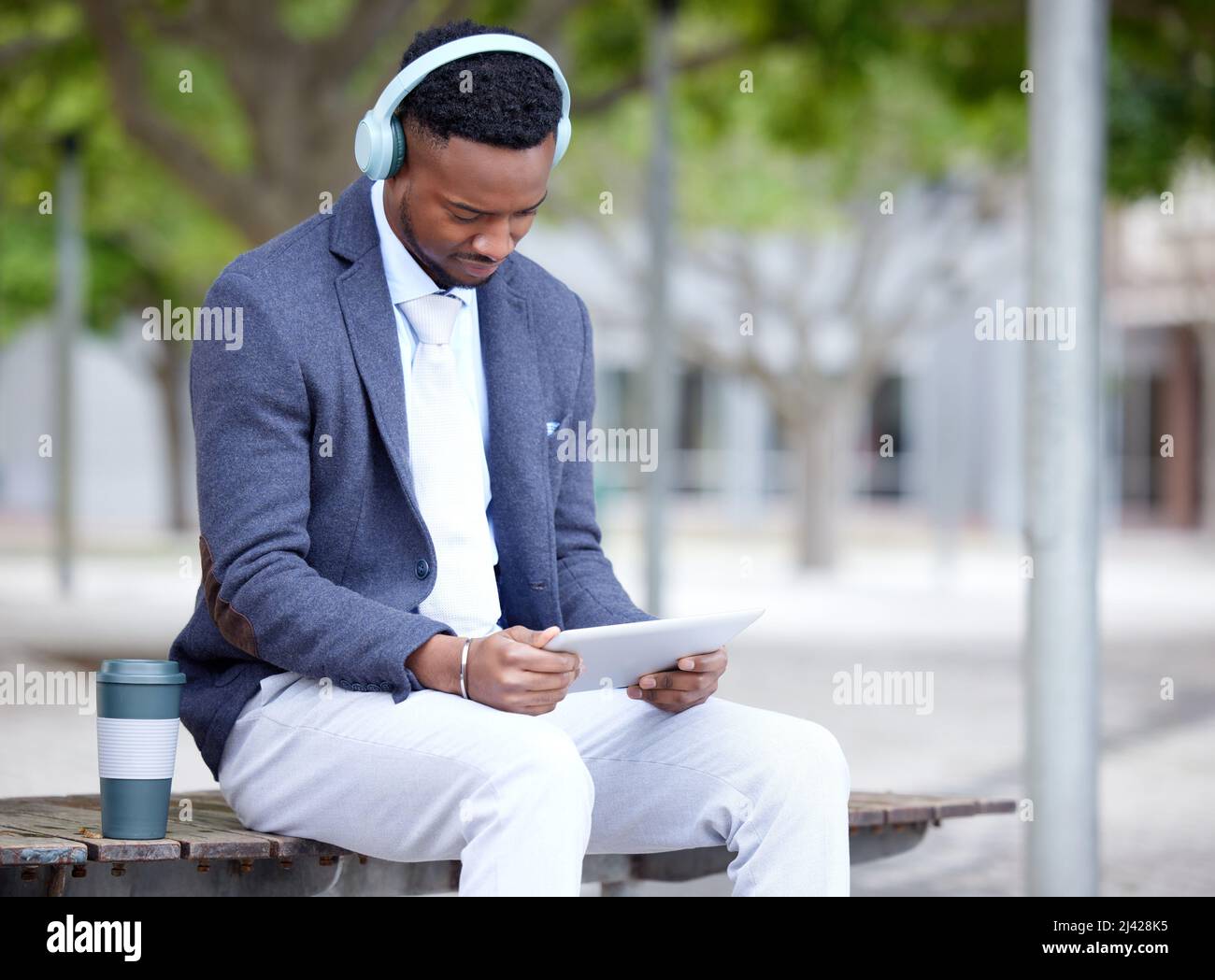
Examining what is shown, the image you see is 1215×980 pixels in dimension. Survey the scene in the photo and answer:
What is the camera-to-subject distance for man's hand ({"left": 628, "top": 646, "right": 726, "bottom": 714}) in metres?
3.35

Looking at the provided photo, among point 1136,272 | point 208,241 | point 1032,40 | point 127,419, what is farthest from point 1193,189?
point 1032,40

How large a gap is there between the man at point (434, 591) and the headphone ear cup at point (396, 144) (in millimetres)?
17

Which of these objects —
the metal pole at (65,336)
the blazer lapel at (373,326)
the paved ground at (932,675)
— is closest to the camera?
the blazer lapel at (373,326)

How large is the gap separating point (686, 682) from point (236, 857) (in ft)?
2.75

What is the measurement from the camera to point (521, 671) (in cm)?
306

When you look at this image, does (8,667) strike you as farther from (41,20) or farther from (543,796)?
(543,796)

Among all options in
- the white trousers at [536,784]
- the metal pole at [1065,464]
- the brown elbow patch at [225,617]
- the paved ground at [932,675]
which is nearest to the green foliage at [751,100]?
the paved ground at [932,675]

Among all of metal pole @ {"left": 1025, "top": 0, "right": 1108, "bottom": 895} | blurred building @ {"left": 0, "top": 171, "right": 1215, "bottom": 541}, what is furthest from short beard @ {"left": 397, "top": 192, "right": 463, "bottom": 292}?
blurred building @ {"left": 0, "top": 171, "right": 1215, "bottom": 541}

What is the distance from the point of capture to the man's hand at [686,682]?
3.35 meters

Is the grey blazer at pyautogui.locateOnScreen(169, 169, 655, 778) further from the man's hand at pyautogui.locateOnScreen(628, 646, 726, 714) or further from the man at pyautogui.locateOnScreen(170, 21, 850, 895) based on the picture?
the man's hand at pyautogui.locateOnScreen(628, 646, 726, 714)

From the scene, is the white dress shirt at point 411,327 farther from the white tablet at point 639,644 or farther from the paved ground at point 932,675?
the paved ground at point 932,675

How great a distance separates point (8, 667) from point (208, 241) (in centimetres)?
1262

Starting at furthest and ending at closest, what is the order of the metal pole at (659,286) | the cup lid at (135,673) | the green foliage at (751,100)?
the green foliage at (751,100) → the metal pole at (659,286) → the cup lid at (135,673)

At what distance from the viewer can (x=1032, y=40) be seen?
528cm
